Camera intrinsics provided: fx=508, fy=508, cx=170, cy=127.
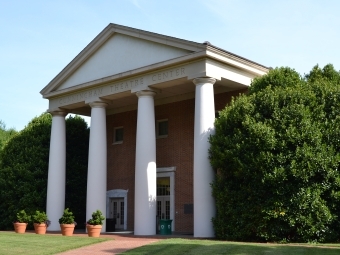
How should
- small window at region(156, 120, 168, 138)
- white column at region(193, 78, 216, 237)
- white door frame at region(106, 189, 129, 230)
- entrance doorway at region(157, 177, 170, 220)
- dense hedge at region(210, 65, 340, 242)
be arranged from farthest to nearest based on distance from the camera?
white door frame at region(106, 189, 129, 230) < small window at region(156, 120, 168, 138) < entrance doorway at region(157, 177, 170, 220) < white column at region(193, 78, 216, 237) < dense hedge at region(210, 65, 340, 242)

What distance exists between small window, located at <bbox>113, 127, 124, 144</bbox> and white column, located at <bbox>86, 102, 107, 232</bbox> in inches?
225

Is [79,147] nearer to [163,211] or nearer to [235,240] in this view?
[163,211]

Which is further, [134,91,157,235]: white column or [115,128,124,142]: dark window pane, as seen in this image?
[115,128,124,142]: dark window pane

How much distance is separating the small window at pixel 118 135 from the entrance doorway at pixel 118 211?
171 inches

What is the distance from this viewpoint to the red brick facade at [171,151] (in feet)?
104

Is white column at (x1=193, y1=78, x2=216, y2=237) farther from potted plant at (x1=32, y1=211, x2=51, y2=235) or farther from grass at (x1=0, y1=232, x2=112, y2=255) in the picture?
potted plant at (x1=32, y1=211, x2=51, y2=235)

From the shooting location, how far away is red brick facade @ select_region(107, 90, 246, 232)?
104 ft

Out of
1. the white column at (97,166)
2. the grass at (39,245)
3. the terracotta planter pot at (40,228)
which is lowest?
the grass at (39,245)

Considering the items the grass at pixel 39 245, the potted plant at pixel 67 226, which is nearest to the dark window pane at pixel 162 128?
the potted plant at pixel 67 226

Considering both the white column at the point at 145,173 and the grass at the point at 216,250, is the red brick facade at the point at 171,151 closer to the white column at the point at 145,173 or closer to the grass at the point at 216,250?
the white column at the point at 145,173

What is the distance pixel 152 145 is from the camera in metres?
28.4

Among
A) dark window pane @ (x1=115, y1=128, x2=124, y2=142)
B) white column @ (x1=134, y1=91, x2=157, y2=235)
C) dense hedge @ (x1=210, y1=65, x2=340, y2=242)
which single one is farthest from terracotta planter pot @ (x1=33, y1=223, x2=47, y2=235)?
dense hedge @ (x1=210, y1=65, x2=340, y2=242)

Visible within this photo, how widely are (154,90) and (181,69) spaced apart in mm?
2521

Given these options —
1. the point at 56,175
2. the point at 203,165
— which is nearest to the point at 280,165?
the point at 203,165
